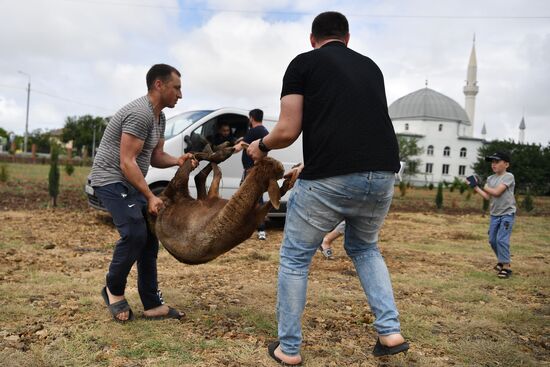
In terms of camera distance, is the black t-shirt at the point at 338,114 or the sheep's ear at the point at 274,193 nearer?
the black t-shirt at the point at 338,114

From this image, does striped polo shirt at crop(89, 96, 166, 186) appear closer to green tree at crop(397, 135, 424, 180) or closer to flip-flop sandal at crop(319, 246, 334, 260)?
flip-flop sandal at crop(319, 246, 334, 260)

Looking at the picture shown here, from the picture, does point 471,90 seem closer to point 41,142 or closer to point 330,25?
point 41,142

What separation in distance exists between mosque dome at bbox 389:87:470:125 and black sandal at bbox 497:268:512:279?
77.4 meters

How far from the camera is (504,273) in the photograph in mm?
6523

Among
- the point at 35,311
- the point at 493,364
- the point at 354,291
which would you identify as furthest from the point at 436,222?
the point at 35,311

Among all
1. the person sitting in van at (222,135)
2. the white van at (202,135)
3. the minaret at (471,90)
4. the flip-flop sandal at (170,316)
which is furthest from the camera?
the minaret at (471,90)

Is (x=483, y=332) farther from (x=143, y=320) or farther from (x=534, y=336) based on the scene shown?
(x=143, y=320)

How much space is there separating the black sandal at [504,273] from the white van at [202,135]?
3.59m

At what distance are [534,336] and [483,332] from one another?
0.40 meters

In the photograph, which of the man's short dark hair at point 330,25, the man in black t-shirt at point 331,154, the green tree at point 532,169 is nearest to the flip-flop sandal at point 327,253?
the man in black t-shirt at point 331,154

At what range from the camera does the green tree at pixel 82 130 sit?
66625mm

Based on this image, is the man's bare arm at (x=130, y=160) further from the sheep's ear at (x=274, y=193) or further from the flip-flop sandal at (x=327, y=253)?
the flip-flop sandal at (x=327, y=253)

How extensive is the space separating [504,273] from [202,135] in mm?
5136

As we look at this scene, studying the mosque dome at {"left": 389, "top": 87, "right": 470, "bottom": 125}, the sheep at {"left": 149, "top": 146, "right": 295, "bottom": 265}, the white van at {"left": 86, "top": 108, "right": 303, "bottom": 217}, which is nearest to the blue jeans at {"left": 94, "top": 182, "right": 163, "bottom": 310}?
the sheep at {"left": 149, "top": 146, "right": 295, "bottom": 265}
